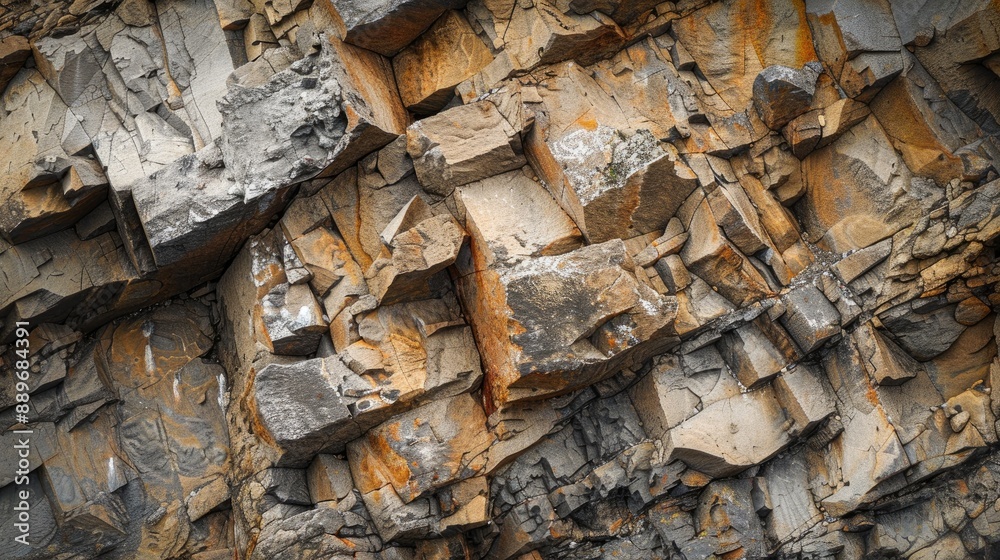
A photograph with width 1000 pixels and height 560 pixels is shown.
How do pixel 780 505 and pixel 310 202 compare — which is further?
pixel 310 202

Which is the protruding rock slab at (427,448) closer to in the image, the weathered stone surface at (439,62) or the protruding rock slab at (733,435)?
the protruding rock slab at (733,435)

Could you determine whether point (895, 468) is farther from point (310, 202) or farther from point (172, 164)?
point (172, 164)

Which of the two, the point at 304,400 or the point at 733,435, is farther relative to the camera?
the point at 304,400

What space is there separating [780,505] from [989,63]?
4.79m

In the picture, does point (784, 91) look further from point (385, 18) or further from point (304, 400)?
point (304, 400)

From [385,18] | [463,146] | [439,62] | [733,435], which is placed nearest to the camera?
[733,435]

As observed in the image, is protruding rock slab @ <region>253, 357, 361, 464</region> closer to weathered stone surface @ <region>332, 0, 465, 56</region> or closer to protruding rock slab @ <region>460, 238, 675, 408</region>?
protruding rock slab @ <region>460, 238, 675, 408</region>

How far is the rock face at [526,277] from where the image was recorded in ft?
28.2

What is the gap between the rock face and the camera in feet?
28.2

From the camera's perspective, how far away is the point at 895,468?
8.36m

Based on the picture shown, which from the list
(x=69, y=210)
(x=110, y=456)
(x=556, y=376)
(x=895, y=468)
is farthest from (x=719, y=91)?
(x=110, y=456)

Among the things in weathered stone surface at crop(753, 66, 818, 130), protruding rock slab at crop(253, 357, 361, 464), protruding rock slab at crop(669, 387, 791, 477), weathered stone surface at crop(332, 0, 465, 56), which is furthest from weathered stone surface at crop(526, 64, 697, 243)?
protruding rock slab at crop(253, 357, 361, 464)

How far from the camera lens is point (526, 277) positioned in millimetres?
8578

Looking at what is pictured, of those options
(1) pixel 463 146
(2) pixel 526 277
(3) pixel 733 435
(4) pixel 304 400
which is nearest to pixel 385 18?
(1) pixel 463 146
